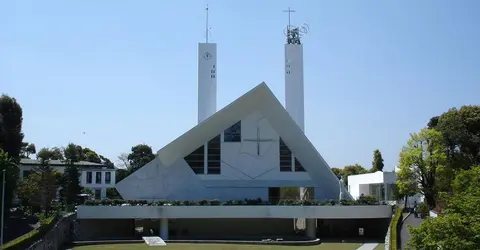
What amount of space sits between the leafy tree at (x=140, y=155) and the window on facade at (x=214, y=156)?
3637cm

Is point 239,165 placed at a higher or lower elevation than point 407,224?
higher

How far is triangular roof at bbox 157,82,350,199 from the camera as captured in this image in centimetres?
3028

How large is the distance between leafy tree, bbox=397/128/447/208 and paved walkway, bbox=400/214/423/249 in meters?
1.77

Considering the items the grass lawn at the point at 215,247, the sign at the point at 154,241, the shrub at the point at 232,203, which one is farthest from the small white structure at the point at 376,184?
the sign at the point at 154,241

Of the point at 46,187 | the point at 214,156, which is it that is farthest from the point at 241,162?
the point at 46,187

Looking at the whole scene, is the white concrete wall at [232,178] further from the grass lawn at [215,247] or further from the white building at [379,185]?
the grass lawn at [215,247]

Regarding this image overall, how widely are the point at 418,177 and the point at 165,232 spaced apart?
14.5 metres

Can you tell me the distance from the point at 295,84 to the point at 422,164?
592 inches

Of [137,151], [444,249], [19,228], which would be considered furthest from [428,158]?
[137,151]

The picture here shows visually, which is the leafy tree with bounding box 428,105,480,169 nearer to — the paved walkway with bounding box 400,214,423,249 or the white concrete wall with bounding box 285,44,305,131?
the paved walkway with bounding box 400,214,423,249

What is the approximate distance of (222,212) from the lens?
89.9ft

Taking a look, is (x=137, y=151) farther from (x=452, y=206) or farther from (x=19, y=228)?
(x=452, y=206)

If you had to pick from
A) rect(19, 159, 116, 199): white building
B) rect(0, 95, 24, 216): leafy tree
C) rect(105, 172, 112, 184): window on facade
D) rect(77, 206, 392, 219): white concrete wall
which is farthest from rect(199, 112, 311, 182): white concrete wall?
rect(105, 172, 112, 184): window on facade

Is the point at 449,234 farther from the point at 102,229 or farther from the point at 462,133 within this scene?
the point at 102,229
